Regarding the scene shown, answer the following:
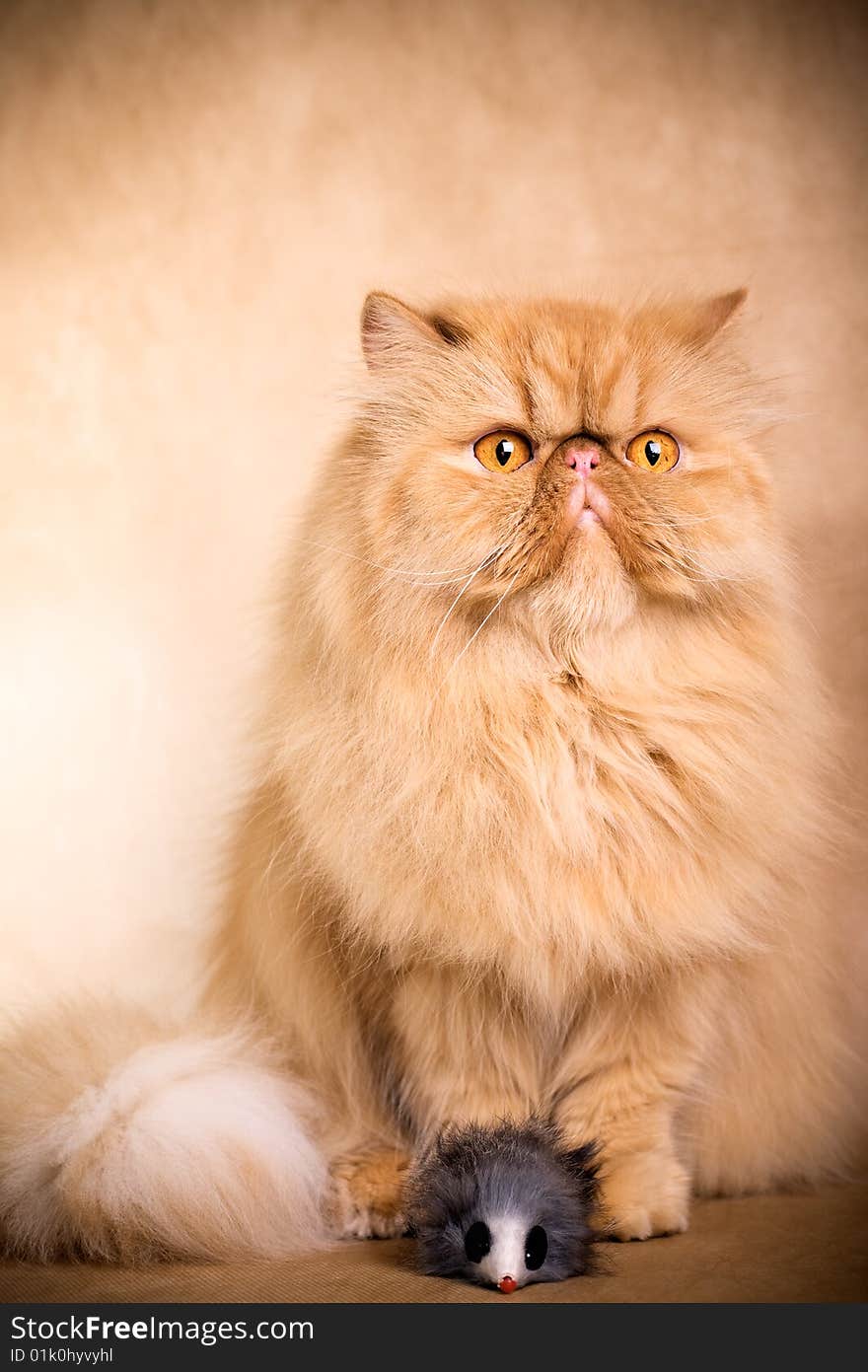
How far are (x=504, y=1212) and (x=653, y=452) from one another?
0.94 meters

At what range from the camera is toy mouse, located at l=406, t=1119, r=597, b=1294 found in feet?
4.46

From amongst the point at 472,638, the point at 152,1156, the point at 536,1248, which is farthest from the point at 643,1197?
the point at 472,638

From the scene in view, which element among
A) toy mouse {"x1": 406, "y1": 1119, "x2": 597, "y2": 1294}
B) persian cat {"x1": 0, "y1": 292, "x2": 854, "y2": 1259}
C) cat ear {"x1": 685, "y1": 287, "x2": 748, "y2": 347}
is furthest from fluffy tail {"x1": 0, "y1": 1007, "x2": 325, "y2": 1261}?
cat ear {"x1": 685, "y1": 287, "x2": 748, "y2": 347}

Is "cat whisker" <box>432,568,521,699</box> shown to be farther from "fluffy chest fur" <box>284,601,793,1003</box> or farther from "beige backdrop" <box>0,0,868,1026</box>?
"beige backdrop" <box>0,0,868,1026</box>

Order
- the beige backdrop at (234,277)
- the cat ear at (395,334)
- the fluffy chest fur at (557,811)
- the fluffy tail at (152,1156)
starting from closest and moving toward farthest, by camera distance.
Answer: the fluffy tail at (152,1156), the fluffy chest fur at (557,811), the cat ear at (395,334), the beige backdrop at (234,277)

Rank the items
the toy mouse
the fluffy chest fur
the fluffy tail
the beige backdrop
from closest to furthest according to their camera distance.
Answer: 1. the toy mouse
2. the fluffy tail
3. the fluffy chest fur
4. the beige backdrop

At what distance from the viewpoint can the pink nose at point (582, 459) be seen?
161cm

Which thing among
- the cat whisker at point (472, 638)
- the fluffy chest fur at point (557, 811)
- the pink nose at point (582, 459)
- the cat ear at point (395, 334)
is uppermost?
the cat ear at point (395, 334)

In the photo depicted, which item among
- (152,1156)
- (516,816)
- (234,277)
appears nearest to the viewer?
(152,1156)

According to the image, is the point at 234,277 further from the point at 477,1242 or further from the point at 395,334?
the point at 477,1242

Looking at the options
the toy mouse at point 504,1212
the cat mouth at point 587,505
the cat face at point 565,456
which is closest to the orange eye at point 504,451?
the cat face at point 565,456

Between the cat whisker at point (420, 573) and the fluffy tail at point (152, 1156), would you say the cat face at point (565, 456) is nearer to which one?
the cat whisker at point (420, 573)

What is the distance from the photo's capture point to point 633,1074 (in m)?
1.67

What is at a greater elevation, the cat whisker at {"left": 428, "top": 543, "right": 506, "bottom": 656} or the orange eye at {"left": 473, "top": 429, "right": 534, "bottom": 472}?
the orange eye at {"left": 473, "top": 429, "right": 534, "bottom": 472}
